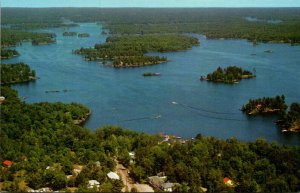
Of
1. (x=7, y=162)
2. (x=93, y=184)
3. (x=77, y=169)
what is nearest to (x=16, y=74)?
(x=7, y=162)

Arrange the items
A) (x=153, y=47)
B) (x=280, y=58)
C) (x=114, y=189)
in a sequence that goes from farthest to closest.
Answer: (x=153, y=47) < (x=280, y=58) < (x=114, y=189)

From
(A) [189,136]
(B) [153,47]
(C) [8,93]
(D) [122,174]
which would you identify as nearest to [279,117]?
(A) [189,136]

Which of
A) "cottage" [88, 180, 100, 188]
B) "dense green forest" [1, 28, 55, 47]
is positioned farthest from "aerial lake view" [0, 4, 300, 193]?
"dense green forest" [1, 28, 55, 47]

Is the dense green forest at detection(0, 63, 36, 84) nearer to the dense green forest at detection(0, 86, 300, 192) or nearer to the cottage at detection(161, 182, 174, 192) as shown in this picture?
the dense green forest at detection(0, 86, 300, 192)

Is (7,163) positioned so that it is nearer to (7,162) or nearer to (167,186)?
(7,162)

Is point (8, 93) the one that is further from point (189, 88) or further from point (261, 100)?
point (261, 100)

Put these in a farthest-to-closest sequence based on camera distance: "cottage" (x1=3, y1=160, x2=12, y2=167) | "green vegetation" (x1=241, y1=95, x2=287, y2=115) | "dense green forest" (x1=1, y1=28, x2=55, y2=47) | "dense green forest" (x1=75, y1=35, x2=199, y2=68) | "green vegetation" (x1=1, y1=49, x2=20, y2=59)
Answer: "dense green forest" (x1=1, y1=28, x2=55, y2=47)
"green vegetation" (x1=1, y1=49, x2=20, y2=59)
"dense green forest" (x1=75, y1=35, x2=199, y2=68)
"green vegetation" (x1=241, y1=95, x2=287, y2=115)
"cottage" (x1=3, y1=160, x2=12, y2=167)

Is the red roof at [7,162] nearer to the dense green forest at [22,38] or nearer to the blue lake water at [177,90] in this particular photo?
the blue lake water at [177,90]
